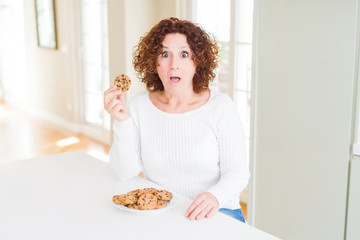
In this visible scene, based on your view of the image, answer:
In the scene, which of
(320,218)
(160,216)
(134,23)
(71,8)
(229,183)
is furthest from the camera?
(71,8)

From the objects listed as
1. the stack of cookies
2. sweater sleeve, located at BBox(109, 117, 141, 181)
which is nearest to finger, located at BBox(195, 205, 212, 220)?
the stack of cookies

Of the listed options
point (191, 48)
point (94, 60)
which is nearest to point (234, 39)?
point (191, 48)

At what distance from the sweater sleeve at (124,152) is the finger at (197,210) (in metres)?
0.44

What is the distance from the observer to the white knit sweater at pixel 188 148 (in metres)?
1.79

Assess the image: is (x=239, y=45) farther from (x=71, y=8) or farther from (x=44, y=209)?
(x=71, y=8)

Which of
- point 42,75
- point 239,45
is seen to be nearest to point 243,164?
point 239,45

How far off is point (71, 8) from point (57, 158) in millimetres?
3805

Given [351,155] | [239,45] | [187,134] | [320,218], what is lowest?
[320,218]

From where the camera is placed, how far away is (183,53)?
1846 millimetres

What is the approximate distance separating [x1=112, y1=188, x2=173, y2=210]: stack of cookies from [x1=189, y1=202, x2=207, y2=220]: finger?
10 centimetres

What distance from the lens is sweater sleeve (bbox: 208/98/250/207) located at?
174cm

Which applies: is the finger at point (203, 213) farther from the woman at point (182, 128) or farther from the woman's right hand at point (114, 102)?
the woman's right hand at point (114, 102)

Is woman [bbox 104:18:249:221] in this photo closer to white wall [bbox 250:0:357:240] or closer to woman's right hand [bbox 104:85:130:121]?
woman's right hand [bbox 104:85:130:121]

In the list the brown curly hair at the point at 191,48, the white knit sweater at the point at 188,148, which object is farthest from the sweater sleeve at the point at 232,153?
the brown curly hair at the point at 191,48
